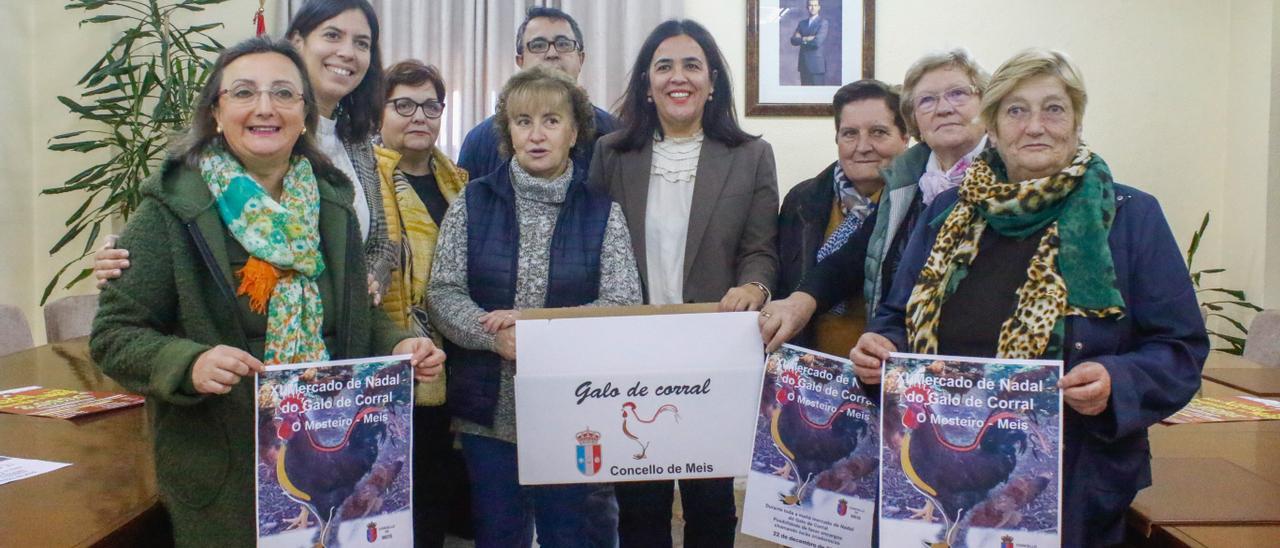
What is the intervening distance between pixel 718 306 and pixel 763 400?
24 cm

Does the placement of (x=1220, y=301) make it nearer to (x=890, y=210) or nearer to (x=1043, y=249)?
(x=890, y=210)

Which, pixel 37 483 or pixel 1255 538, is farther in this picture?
pixel 37 483

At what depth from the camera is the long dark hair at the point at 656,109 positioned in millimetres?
2488

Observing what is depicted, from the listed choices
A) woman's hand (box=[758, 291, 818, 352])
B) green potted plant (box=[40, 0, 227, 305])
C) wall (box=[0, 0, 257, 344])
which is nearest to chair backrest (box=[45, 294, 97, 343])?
green potted plant (box=[40, 0, 227, 305])

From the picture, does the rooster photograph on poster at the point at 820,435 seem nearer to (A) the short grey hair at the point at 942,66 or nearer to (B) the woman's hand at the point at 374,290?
(A) the short grey hair at the point at 942,66

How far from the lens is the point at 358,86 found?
2.41 metres

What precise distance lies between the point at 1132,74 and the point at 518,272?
4.14 metres

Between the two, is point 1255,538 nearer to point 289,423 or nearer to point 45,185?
point 289,423

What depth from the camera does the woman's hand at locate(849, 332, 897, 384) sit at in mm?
→ 1719

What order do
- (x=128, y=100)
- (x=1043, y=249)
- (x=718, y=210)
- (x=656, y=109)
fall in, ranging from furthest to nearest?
(x=128, y=100) < (x=656, y=109) < (x=718, y=210) < (x=1043, y=249)

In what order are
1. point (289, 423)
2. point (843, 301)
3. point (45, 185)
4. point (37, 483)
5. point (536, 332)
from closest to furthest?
point (289, 423) < point (37, 483) < point (536, 332) < point (843, 301) < point (45, 185)

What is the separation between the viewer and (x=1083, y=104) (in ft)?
5.49

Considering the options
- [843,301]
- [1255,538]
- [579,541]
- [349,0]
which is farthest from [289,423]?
[1255,538]

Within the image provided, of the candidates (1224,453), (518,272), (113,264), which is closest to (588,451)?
(518,272)
